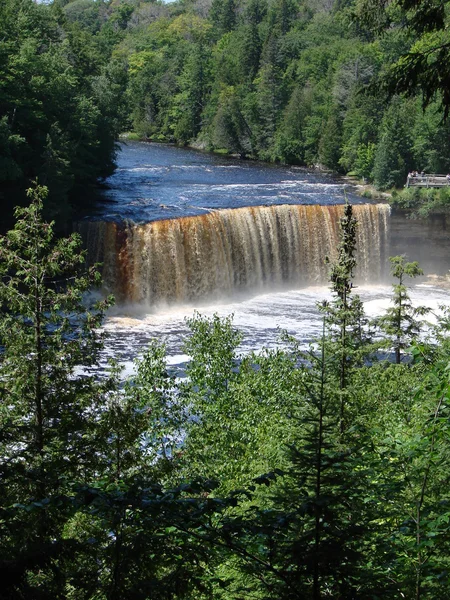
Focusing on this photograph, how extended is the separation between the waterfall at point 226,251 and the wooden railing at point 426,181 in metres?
8.41

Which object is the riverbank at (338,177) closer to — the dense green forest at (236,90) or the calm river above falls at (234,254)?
the dense green forest at (236,90)

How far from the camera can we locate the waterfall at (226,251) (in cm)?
3070

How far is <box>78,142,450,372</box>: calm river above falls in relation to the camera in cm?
2853

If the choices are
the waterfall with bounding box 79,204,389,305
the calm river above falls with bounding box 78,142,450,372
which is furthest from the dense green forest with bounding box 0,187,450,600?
the waterfall with bounding box 79,204,389,305

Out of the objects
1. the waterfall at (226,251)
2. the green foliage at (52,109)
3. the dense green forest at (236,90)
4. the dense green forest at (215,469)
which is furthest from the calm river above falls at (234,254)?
the dense green forest at (215,469)

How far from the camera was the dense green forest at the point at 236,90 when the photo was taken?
27.7 m

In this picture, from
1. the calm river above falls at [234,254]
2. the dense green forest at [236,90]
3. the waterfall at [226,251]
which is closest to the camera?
the dense green forest at [236,90]

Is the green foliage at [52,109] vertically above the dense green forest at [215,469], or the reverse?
the green foliage at [52,109]

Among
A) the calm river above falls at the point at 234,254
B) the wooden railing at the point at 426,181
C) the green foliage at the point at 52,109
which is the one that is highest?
the green foliage at the point at 52,109

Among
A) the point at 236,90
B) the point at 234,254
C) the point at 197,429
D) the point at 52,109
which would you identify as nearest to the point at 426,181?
the point at 234,254

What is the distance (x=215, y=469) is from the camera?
12.5 m

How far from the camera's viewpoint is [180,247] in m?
31.2

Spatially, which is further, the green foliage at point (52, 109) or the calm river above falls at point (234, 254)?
the green foliage at point (52, 109)

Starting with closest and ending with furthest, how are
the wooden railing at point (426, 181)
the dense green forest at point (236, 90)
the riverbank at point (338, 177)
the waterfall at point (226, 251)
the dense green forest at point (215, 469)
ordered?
the dense green forest at point (215, 469), the dense green forest at point (236, 90), the waterfall at point (226, 251), the riverbank at point (338, 177), the wooden railing at point (426, 181)
